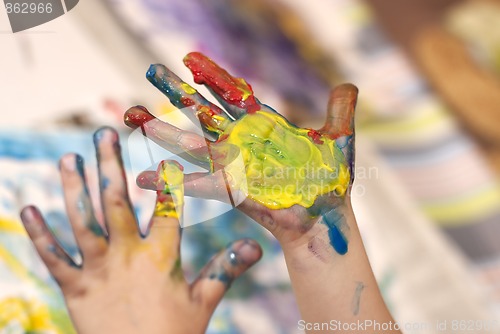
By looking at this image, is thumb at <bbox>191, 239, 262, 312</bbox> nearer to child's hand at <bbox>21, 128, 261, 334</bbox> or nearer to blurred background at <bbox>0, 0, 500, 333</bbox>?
child's hand at <bbox>21, 128, 261, 334</bbox>

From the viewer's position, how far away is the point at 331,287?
584mm

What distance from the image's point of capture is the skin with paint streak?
1.86 ft

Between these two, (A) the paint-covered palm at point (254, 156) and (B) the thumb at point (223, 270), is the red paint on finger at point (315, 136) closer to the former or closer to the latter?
(A) the paint-covered palm at point (254, 156)

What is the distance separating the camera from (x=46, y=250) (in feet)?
1.95

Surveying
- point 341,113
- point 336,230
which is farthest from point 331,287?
point 341,113

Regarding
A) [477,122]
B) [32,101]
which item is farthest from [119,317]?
[477,122]

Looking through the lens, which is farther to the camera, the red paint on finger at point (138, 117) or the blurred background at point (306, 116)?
the blurred background at point (306, 116)

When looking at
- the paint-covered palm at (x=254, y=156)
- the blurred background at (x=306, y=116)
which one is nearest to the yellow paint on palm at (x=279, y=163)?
the paint-covered palm at (x=254, y=156)

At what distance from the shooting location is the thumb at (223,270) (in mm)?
614

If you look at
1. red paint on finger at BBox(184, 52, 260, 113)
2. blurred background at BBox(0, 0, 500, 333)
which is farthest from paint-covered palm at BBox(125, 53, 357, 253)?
blurred background at BBox(0, 0, 500, 333)

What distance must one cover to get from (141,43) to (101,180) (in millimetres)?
473

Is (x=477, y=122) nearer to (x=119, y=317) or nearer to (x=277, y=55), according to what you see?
(x=277, y=55)

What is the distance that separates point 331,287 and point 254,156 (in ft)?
0.51

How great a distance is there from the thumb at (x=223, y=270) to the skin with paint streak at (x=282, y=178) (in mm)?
46
